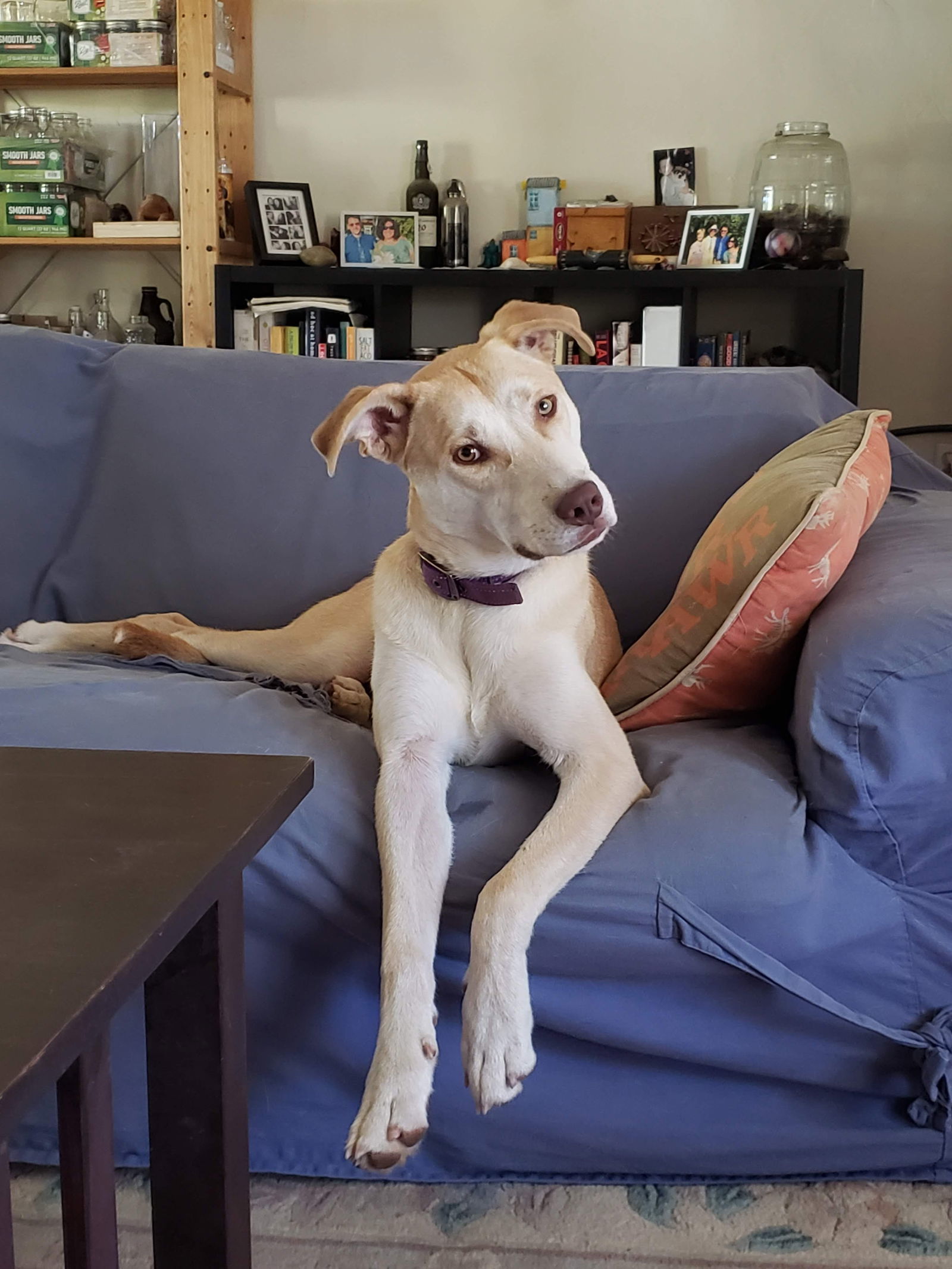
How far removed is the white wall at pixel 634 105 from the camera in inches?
155

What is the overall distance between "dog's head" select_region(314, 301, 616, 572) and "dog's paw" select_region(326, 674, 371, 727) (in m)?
0.34

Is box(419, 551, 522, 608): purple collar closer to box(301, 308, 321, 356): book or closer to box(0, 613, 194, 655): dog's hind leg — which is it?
box(0, 613, 194, 655): dog's hind leg

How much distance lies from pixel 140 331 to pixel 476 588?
3051mm

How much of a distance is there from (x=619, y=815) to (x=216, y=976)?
63 cm

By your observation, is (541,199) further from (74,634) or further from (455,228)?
(74,634)

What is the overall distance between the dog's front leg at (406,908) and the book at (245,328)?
2.71 metres

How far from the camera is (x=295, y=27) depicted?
413cm

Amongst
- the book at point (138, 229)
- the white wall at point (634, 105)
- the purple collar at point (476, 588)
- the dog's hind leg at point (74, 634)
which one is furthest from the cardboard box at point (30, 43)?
the purple collar at point (476, 588)

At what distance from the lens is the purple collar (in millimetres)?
1499

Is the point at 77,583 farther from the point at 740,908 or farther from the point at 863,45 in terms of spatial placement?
the point at 863,45

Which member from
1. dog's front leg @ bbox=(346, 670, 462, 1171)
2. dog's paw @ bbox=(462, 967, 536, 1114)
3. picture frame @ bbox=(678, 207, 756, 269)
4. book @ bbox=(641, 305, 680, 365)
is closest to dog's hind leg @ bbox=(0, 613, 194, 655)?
dog's front leg @ bbox=(346, 670, 462, 1171)

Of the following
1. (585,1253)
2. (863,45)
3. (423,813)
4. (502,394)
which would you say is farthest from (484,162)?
(585,1253)

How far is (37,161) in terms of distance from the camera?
4004 millimetres

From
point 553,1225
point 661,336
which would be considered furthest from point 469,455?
point 661,336
